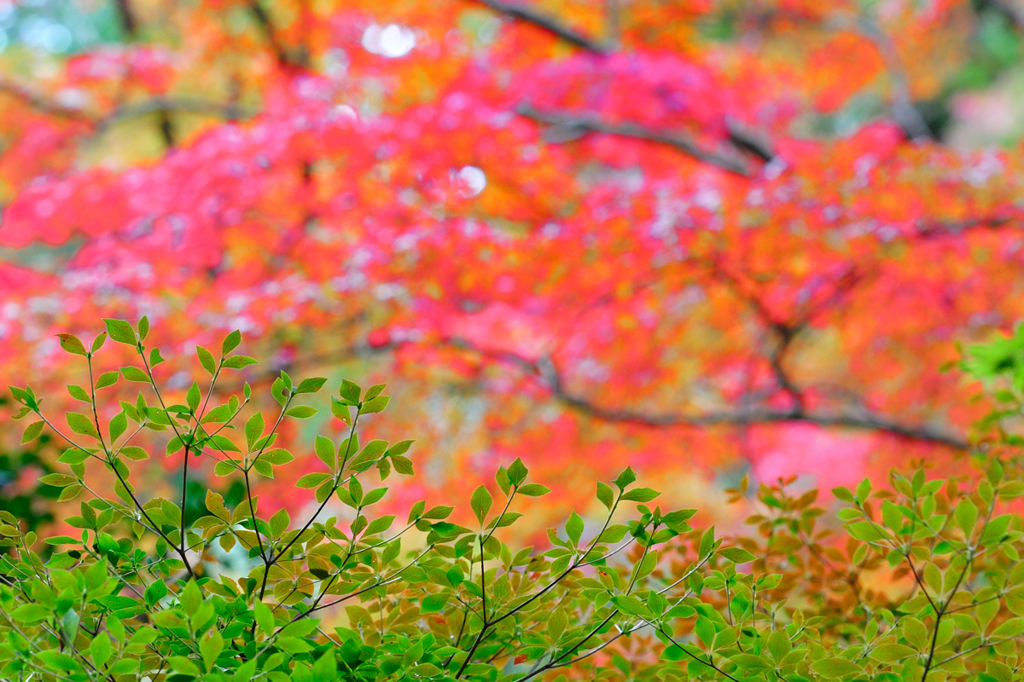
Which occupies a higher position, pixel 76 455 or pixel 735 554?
pixel 76 455

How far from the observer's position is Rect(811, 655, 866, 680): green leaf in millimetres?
938

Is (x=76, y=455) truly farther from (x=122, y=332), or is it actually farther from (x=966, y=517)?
(x=966, y=517)

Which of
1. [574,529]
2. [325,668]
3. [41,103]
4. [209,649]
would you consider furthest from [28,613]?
[41,103]

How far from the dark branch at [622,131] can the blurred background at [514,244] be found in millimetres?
24

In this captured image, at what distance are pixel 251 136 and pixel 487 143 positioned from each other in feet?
4.91

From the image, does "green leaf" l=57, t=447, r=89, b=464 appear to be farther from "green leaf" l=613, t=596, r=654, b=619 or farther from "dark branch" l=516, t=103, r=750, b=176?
"dark branch" l=516, t=103, r=750, b=176

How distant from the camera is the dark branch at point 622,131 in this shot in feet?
17.4

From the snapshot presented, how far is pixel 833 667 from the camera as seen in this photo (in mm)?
943

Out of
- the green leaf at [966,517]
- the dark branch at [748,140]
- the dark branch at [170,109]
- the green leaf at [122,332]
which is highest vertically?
the green leaf at [122,332]

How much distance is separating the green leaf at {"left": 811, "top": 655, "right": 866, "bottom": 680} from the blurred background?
1.80 meters

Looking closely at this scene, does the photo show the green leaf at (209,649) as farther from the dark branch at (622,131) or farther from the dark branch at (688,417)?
the dark branch at (622,131)

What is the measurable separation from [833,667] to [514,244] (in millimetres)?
3503

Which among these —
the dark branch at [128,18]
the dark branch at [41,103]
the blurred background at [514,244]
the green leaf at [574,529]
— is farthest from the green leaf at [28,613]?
the dark branch at [128,18]

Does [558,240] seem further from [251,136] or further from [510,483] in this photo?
[510,483]
